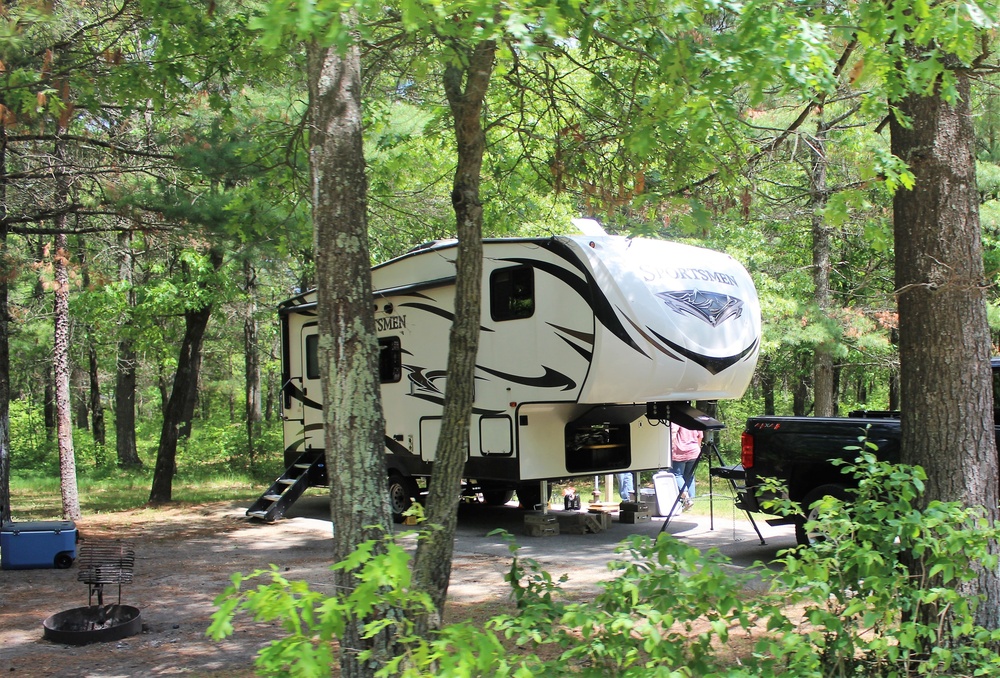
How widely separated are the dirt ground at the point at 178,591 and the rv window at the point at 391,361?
6.95 feet

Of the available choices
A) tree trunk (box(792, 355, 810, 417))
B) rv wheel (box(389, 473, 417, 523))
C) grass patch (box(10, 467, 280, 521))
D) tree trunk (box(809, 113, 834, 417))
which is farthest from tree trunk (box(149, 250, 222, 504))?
tree trunk (box(792, 355, 810, 417))

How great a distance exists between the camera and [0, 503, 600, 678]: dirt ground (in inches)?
220

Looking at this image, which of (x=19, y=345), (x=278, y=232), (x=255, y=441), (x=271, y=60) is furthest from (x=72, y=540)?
(x=19, y=345)

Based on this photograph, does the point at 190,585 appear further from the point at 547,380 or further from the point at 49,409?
the point at 49,409

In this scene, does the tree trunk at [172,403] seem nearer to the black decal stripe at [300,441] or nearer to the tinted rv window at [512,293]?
the black decal stripe at [300,441]

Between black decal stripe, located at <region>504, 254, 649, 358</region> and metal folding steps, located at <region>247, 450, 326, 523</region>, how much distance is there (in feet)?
15.0

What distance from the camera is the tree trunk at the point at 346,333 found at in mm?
3850

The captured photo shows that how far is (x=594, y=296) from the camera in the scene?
29.3 ft

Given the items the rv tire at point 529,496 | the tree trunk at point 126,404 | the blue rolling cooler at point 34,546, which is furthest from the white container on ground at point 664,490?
the tree trunk at point 126,404

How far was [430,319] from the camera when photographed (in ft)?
35.0

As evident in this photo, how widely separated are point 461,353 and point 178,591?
15.9 feet

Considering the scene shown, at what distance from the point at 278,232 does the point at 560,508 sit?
6246 millimetres

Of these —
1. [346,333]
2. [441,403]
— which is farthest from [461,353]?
[441,403]

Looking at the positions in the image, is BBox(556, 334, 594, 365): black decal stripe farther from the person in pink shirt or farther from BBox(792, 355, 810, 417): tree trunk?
BBox(792, 355, 810, 417): tree trunk
